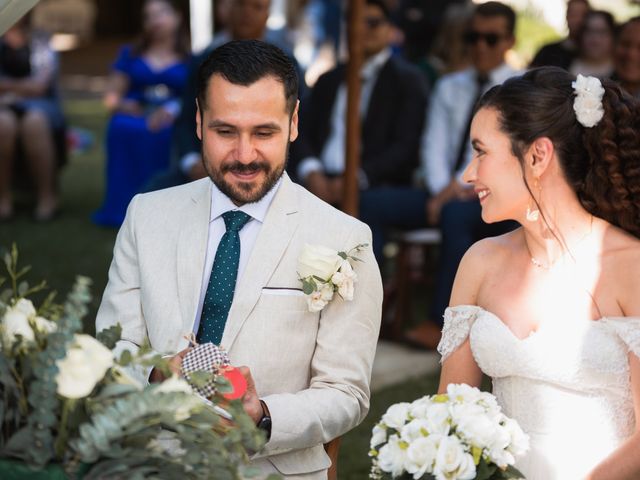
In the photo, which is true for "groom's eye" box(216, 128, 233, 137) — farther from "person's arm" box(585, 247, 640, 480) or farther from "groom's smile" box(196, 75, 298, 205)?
"person's arm" box(585, 247, 640, 480)

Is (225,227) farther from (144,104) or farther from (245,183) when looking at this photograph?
(144,104)

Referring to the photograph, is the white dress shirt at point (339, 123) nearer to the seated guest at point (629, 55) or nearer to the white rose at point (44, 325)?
the seated guest at point (629, 55)

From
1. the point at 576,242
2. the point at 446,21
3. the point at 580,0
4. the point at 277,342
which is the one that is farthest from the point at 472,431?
the point at 446,21

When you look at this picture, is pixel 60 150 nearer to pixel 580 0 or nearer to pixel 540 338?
pixel 580 0

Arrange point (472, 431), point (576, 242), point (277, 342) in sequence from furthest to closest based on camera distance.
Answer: point (576, 242)
point (277, 342)
point (472, 431)

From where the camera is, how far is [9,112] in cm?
948

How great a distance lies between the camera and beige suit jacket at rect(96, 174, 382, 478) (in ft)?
9.31

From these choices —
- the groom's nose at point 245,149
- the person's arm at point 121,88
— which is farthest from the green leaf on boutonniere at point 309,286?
the person's arm at point 121,88

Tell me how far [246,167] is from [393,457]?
956 millimetres

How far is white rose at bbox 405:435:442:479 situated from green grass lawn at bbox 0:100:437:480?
2.34 m

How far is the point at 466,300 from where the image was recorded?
3.19 m

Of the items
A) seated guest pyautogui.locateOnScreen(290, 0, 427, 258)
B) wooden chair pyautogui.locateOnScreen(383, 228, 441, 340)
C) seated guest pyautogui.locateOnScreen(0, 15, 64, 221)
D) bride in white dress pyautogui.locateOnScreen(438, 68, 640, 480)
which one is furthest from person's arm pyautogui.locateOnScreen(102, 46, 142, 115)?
bride in white dress pyautogui.locateOnScreen(438, 68, 640, 480)

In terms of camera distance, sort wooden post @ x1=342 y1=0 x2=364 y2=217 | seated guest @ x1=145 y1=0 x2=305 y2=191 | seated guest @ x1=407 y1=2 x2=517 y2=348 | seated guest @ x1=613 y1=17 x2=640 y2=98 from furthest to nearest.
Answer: seated guest @ x1=407 y1=2 x2=517 y2=348
seated guest @ x1=145 y1=0 x2=305 y2=191
seated guest @ x1=613 y1=17 x2=640 y2=98
wooden post @ x1=342 y1=0 x2=364 y2=217

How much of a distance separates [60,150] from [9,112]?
0.69 metres
